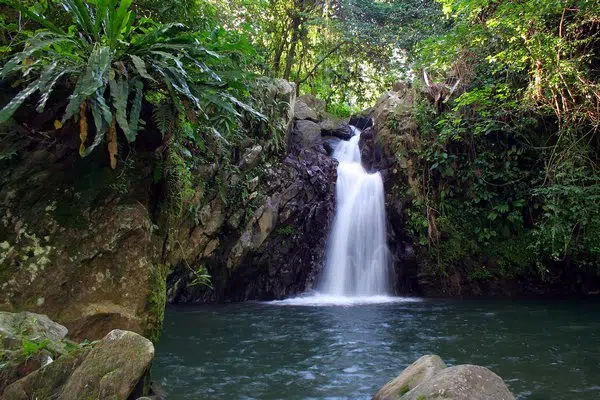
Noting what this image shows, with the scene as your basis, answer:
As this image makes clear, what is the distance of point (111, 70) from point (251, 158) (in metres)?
7.85

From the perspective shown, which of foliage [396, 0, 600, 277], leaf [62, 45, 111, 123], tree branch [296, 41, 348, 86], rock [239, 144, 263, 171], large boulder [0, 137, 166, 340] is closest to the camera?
leaf [62, 45, 111, 123]

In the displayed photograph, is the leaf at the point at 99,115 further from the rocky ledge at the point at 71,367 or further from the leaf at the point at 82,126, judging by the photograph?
the rocky ledge at the point at 71,367

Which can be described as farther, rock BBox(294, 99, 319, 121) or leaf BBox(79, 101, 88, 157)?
rock BBox(294, 99, 319, 121)

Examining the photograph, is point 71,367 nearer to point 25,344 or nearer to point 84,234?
point 25,344

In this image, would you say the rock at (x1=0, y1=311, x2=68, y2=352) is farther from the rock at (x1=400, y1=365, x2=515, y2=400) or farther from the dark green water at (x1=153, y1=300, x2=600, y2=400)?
the rock at (x1=400, y1=365, x2=515, y2=400)

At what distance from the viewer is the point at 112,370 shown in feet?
10.8

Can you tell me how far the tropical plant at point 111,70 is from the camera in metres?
4.20

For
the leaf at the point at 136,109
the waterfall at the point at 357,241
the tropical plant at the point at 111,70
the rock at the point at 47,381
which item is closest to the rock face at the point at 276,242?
the waterfall at the point at 357,241

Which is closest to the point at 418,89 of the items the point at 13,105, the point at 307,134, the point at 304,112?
the point at 307,134

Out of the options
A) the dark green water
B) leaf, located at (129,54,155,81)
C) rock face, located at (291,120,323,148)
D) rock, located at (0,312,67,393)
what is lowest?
the dark green water

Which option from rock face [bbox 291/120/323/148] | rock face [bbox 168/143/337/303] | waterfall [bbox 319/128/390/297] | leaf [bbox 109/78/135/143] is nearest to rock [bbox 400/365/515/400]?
leaf [bbox 109/78/135/143]

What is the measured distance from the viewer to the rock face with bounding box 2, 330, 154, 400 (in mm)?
3217

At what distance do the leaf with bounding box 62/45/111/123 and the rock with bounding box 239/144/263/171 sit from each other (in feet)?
25.0

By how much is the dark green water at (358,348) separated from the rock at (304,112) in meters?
8.05
